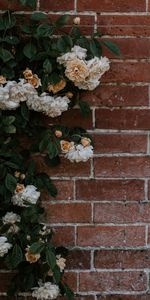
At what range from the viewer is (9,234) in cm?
203

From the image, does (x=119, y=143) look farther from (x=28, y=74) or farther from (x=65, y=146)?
(x=28, y=74)

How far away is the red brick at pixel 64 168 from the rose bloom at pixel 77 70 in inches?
14.3

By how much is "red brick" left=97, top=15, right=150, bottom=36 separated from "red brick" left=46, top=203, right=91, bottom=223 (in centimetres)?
71

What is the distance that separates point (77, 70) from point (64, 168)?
426 millimetres

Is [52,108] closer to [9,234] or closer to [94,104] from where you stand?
[94,104]

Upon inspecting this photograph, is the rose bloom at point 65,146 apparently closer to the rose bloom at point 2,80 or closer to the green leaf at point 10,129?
the green leaf at point 10,129

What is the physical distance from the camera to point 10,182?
200 centimetres

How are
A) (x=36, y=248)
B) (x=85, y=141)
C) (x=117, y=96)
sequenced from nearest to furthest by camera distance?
(x=36, y=248) → (x=85, y=141) → (x=117, y=96)

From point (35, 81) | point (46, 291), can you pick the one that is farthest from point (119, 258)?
point (35, 81)

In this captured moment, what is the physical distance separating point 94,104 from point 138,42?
0.30m

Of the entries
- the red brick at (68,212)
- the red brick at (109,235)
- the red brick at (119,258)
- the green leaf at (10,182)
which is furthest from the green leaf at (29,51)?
the red brick at (119,258)

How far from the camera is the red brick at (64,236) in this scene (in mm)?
2178

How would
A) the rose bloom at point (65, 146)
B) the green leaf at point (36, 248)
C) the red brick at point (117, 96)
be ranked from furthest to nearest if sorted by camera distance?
the red brick at point (117, 96) < the rose bloom at point (65, 146) < the green leaf at point (36, 248)

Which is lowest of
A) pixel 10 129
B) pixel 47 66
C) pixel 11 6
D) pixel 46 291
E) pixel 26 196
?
pixel 46 291
